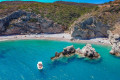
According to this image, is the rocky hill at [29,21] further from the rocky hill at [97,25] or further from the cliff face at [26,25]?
the rocky hill at [97,25]

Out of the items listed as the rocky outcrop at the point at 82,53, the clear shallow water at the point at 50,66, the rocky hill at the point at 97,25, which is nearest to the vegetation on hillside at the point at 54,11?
the rocky hill at the point at 97,25

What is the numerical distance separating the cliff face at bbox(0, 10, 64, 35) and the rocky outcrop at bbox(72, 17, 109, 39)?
497 inches

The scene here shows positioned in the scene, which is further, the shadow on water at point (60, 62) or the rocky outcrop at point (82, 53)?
the rocky outcrop at point (82, 53)

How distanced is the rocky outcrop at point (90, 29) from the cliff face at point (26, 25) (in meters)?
12.6

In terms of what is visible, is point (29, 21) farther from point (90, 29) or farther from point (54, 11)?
point (90, 29)

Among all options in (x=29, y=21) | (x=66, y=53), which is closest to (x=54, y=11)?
(x=29, y=21)

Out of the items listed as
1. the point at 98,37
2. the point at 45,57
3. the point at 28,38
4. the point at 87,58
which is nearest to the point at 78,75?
the point at 87,58

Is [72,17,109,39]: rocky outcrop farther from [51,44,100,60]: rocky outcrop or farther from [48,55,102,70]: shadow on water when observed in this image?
[48,55,102,70]: shadow on water

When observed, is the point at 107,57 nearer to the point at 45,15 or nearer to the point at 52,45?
the point at 52,45

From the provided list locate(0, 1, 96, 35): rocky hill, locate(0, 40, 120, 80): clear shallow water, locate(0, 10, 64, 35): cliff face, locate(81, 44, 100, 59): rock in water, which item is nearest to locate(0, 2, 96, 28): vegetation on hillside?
locate(0, 1, 96, 35): rocky hill

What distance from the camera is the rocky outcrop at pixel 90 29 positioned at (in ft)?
195

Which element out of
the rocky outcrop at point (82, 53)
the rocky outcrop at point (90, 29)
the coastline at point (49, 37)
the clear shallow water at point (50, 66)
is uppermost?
the rocky outcrop at point (90, 29)

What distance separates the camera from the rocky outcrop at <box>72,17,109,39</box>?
5935cm

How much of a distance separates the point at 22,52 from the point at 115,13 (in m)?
46.3
